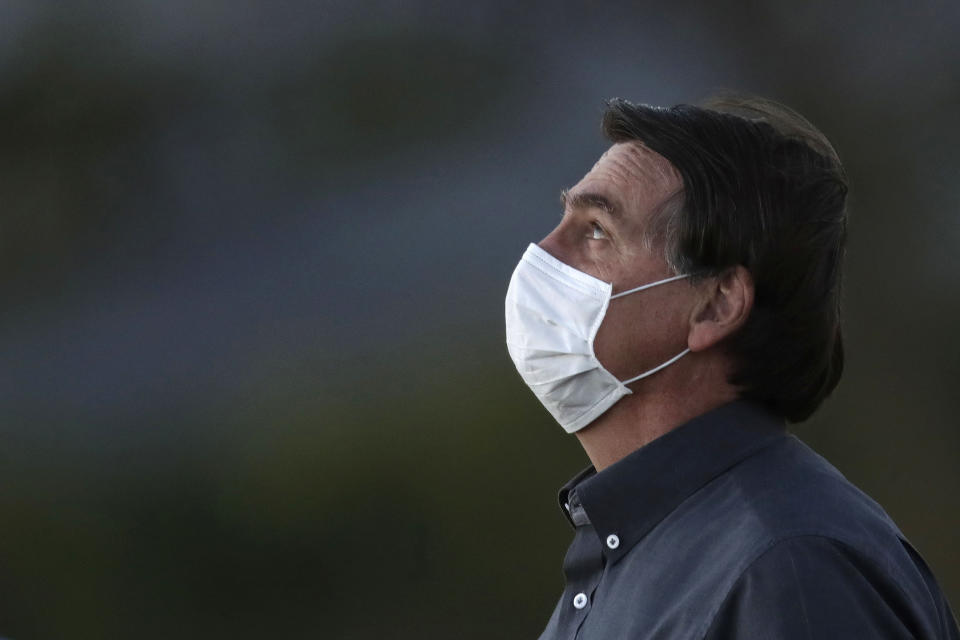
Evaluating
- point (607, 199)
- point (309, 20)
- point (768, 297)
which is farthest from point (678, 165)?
point (309, 20)

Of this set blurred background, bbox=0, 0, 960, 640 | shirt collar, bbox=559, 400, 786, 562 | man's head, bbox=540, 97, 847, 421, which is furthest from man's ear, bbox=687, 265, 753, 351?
blurred background, bbox=0, 0, 960, 640

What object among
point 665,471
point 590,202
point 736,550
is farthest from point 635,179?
point 736,550

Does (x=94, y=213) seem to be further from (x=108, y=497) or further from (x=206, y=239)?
(x=108, y=497)

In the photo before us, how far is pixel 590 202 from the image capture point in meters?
2.07

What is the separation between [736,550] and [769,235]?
0.59 meters

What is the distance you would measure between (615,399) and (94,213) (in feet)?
12.2

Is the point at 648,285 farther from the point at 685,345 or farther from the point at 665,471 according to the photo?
the point at 665,471

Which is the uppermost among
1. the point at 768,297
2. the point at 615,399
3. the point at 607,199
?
the point at 607,199

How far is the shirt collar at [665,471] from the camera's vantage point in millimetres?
1803

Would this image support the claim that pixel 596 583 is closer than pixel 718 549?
No

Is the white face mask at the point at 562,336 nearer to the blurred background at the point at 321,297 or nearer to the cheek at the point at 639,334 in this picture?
the cheek at the point at 639,334


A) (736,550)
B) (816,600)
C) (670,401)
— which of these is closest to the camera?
(816,600)

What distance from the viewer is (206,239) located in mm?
5000

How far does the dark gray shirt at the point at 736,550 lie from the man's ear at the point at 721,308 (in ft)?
0.39
